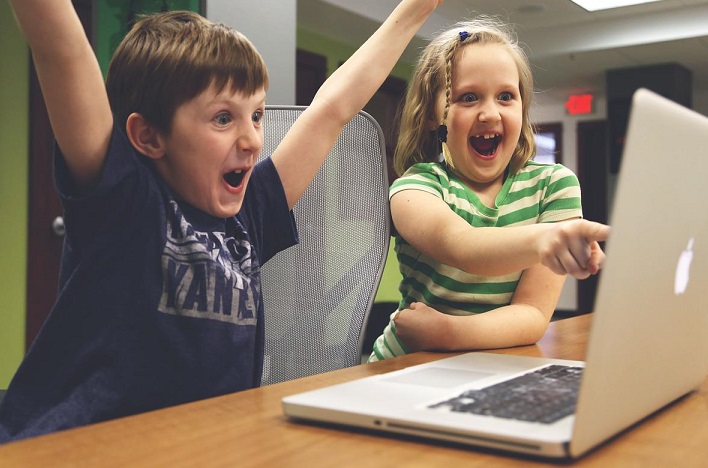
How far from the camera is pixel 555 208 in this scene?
3.82 ft

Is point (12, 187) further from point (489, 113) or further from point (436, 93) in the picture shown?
point (489, 113)

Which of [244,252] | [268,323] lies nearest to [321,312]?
[268,323]

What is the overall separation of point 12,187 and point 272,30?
5.78ft

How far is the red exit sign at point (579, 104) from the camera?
8.16 meters

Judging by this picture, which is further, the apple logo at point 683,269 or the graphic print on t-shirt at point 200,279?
the graphic print on t-shirt at point 200,279

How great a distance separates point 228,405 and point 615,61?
22.3 ft

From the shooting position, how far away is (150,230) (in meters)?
0.84

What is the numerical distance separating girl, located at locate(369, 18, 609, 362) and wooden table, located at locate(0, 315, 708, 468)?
0.39 metres

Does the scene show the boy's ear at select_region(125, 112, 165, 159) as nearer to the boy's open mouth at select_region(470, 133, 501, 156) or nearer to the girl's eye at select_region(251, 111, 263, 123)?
the girl's eye at select_region(251, 111, 263, 123)

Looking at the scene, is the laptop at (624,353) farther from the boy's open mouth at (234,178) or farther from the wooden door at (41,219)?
the wooden door at (41,219)

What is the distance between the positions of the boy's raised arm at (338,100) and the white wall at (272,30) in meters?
1.12

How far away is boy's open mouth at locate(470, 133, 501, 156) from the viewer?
1.21 meters

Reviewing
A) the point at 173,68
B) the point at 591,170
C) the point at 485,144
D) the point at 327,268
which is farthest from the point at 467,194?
the point at 591,170

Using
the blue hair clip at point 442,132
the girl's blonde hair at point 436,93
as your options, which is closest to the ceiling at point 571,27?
the girl's blonde hair at point 436,93
